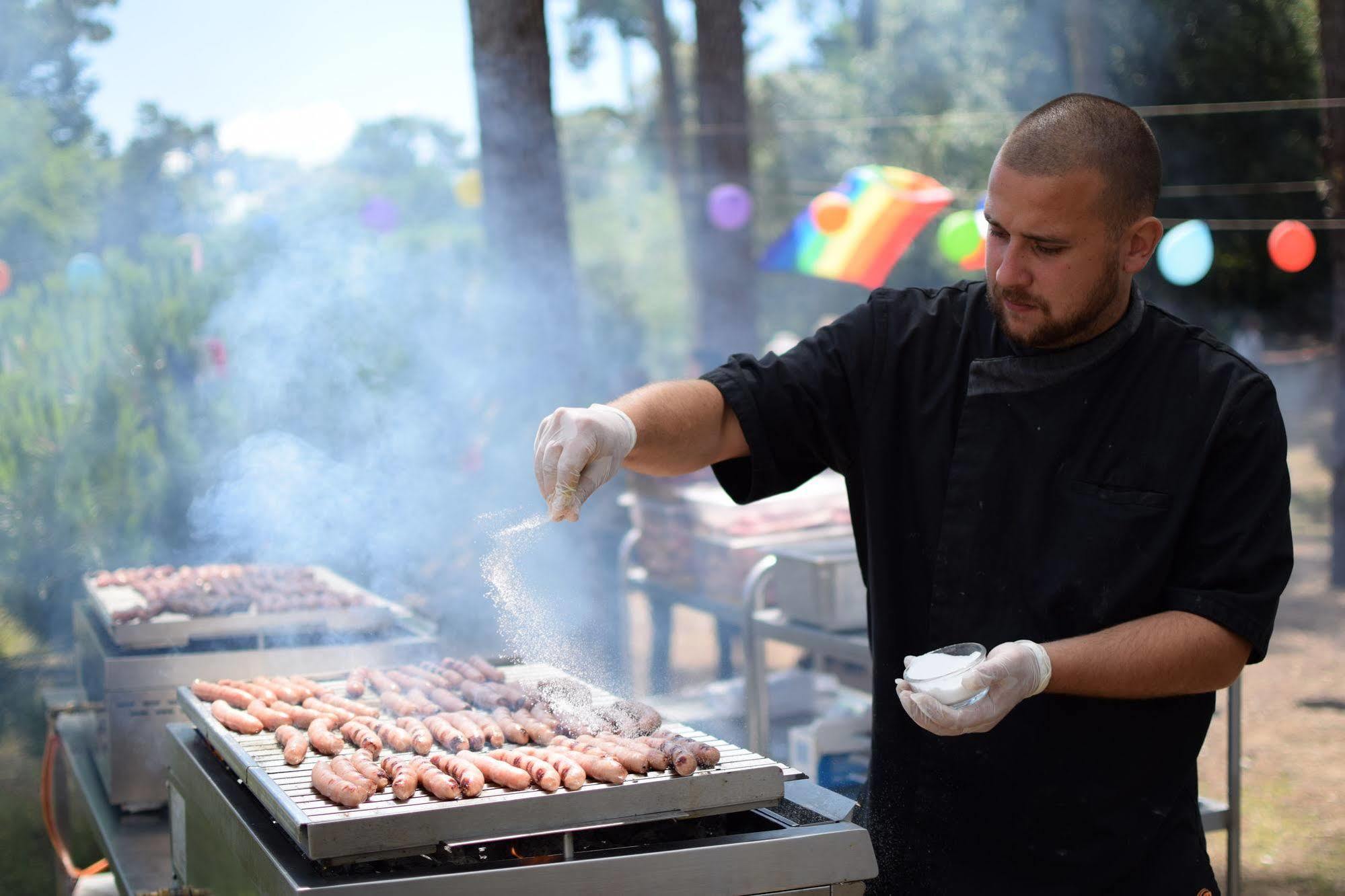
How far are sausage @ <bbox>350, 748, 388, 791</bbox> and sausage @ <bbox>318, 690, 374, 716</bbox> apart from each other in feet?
1.10

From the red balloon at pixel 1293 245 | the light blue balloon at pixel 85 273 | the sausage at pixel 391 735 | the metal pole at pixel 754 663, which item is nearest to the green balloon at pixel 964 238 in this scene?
the red balloon at pixel 1293 245

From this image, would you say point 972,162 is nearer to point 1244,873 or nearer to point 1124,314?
point 1244,873

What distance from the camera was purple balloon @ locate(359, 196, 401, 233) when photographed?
994 centimetres

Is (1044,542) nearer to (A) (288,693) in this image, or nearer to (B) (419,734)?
(B) (419,734)

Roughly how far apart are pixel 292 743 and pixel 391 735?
0.16m

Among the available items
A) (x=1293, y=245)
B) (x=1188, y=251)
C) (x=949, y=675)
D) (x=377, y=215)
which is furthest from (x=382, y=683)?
(x=377, y=215)

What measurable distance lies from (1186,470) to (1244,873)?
417 centimetres

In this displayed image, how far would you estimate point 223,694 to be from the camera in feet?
8.09

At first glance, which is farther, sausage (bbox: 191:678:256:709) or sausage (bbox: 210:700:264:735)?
sausage (bbox: 191:678:256:709)

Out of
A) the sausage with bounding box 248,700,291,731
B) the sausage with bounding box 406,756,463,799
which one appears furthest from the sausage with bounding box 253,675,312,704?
the sausage with bounding box 406,756,463,799

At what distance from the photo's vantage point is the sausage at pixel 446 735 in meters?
2.01

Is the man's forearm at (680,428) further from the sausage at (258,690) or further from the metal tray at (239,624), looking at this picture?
the metal tray at (239,624)

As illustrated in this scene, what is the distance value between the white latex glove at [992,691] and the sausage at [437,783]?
681 mm

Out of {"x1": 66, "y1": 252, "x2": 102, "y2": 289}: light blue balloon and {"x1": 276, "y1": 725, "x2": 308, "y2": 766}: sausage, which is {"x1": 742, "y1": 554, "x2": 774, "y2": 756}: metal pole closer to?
{"x1": 276, "y1": 725, "x2": 308, "y2": 766}: sausage
